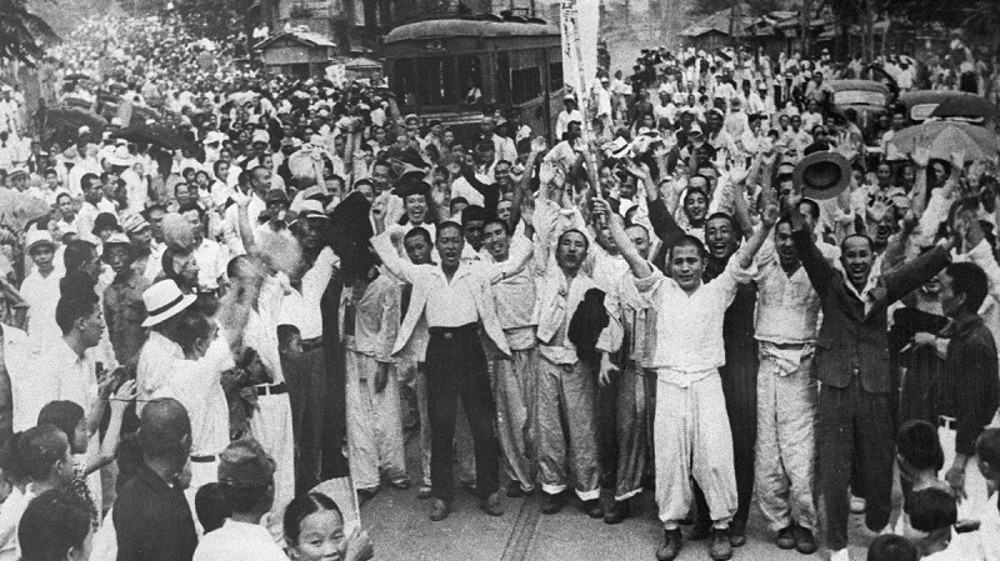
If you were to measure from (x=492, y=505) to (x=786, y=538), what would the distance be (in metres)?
1.73

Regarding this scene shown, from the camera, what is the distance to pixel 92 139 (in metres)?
6.33

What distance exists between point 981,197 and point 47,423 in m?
5.52

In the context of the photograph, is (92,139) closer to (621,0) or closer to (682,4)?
(621,0)

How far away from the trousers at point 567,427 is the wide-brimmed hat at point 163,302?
2.10 metres

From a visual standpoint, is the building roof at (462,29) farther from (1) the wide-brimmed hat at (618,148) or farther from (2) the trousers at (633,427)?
(2) the trousers at (633,427)

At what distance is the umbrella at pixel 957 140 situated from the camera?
5805 mm

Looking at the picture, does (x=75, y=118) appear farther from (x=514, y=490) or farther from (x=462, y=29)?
(x=514, y=490)

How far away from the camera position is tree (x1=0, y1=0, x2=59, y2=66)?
6012mm

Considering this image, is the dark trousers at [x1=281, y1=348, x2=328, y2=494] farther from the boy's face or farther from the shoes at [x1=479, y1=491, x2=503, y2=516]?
the boy's face

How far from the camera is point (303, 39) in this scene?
659cm

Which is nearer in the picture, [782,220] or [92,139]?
[782,220]

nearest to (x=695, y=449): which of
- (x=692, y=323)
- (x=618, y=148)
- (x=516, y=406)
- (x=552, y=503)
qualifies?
(x=692, y=323)

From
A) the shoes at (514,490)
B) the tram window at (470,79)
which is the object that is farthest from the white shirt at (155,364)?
the tram window at (470,79)

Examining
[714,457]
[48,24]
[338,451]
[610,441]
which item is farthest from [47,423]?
[714,457]
